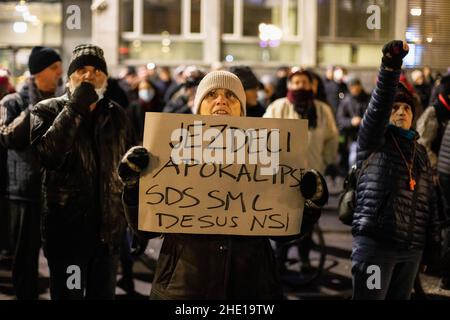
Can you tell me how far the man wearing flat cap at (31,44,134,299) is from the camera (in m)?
4.59

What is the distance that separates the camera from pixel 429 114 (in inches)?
299

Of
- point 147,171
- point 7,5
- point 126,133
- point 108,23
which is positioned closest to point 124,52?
point 108,23

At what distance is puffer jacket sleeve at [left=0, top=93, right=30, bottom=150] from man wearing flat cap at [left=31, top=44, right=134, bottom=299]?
0.88 m

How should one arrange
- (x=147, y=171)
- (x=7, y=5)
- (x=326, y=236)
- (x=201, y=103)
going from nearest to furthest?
(x=147, y=171) → (x=201, y=103) → (x=326, y=236) → (x=7, y=5)

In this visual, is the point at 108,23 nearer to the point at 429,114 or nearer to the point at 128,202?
the point at 429,114

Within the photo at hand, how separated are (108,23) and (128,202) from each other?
18762mm

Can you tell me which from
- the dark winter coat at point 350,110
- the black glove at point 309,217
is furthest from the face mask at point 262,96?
the black glove at point 309,217

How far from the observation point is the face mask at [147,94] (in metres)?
11.4

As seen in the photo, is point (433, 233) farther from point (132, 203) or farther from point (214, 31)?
point (214, 31)

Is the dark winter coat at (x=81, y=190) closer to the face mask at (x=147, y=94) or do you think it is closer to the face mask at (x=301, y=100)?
the face mask at (x=301, y=100)

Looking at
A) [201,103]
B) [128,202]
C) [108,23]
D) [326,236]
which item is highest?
[108,23]

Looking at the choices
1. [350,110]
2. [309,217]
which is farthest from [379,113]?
[350,110]

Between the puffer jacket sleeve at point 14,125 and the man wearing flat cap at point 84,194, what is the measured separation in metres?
0.88

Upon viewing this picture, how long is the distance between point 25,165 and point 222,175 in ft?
8.44
